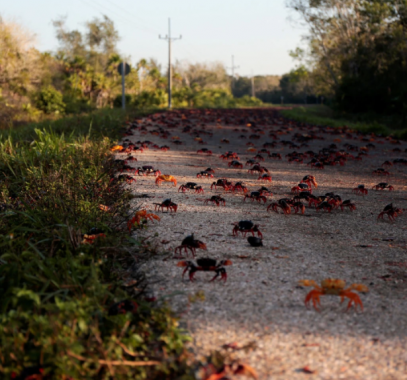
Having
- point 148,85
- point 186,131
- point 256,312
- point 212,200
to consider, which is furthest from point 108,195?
point 148,85

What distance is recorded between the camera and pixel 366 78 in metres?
26.1

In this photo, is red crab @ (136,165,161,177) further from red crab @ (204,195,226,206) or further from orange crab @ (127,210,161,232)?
orange crab @ (127,210,161,232)

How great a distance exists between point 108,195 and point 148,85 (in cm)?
4610

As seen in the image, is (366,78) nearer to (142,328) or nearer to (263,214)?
(263,214)

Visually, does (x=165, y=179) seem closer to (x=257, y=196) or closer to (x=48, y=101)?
(x=257, y=196)

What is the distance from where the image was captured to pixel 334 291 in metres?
2.97

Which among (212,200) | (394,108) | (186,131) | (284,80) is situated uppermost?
(284,80)

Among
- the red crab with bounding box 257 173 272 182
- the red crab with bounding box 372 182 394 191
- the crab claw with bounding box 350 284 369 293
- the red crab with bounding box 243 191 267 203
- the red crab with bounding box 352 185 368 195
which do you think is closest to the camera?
the crab claw with bounding box 350 284 369 293

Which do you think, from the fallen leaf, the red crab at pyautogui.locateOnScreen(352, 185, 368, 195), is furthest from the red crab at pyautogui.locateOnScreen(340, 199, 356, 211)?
the fallen leaf

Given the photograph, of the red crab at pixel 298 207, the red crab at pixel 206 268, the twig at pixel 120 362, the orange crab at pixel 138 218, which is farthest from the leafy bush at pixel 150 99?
the twig at pixel 120 362

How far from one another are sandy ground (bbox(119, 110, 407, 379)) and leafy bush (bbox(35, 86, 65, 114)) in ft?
88.8

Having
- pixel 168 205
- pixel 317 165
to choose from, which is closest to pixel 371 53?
pixel 317 165

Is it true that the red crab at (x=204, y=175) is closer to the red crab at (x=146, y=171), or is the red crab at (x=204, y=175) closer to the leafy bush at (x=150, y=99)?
the red crab at (x=146, y=171)

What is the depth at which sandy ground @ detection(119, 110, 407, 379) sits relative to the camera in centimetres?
237
